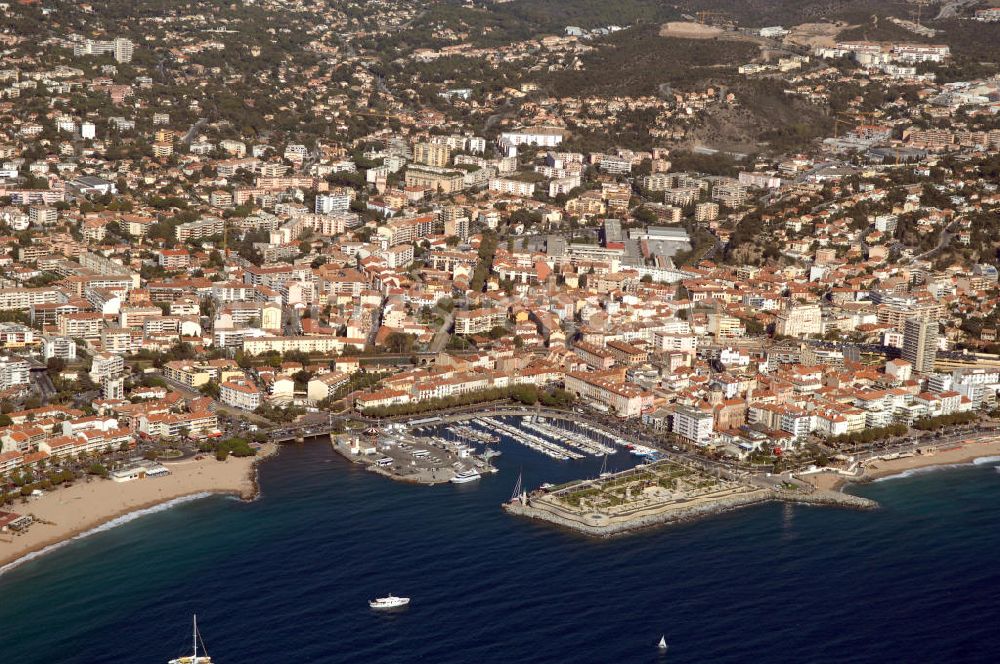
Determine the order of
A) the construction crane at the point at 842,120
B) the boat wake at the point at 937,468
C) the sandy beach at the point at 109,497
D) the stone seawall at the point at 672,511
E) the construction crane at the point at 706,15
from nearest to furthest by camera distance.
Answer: the sandy beach at the point at 109,497, the stone seawall at the point at 672,511, the boat wake at the point at 937,468, the construction crane at the point at 842,120, the construction crane at the point at 706,15

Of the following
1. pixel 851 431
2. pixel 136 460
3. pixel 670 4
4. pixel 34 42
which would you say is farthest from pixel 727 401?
pixel 670 4

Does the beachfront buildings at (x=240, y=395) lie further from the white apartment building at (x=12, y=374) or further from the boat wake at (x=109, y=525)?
the boat wake at (x=109, y=525)

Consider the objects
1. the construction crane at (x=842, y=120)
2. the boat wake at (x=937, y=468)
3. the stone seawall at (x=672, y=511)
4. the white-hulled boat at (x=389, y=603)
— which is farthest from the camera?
the construction crane at (x=842, y=120)

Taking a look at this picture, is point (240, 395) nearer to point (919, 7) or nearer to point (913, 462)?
point (913, 462)

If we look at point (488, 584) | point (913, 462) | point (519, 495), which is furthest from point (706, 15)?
point (488, 584)

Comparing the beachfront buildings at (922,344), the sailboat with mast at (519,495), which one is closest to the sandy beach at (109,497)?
the sailboat with mast at (519,495)

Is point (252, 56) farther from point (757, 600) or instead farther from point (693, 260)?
point (757, 600)
